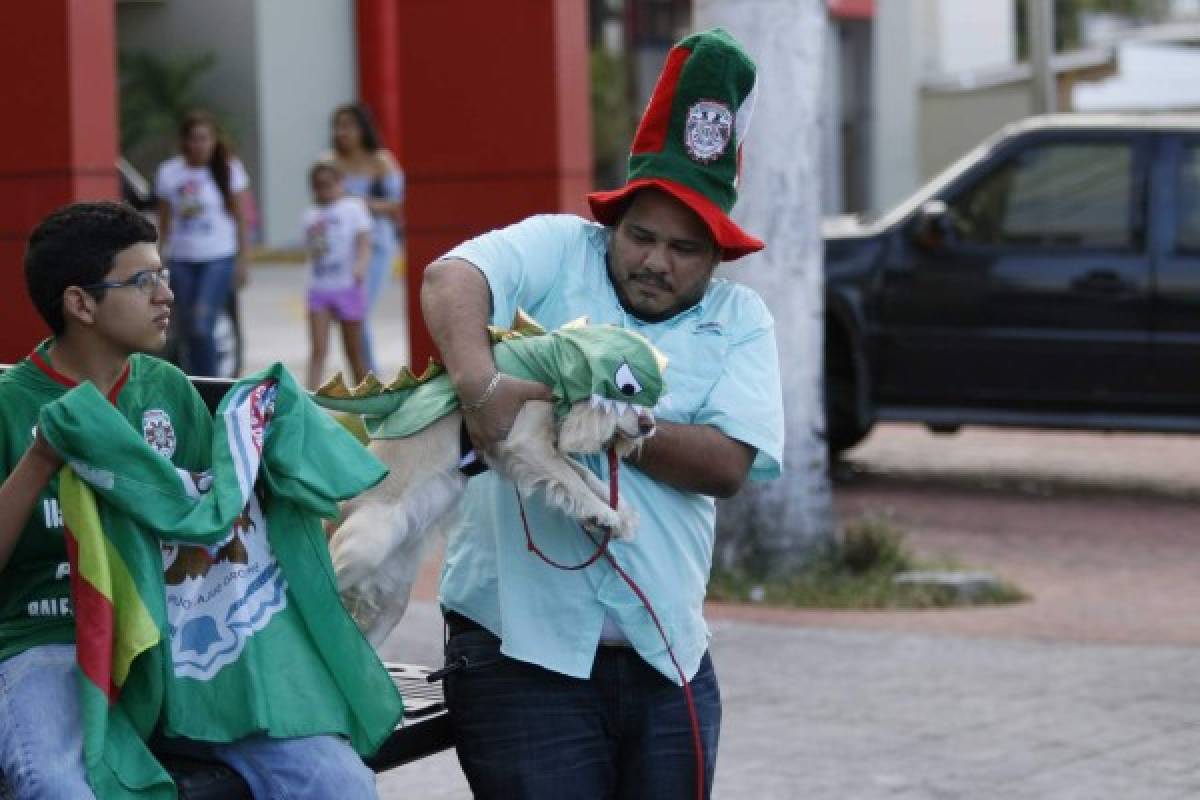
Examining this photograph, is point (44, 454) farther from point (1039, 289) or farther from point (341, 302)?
point (341, 302)

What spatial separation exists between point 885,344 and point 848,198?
84.9ft

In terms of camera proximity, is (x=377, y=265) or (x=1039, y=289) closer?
(x=1039, y=289)

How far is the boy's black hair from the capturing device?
3.68 metres

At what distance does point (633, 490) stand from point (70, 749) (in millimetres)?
1001

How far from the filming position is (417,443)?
12.0ft

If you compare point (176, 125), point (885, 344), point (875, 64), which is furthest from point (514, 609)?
point (875, 64)

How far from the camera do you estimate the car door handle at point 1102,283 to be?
11.3 metres

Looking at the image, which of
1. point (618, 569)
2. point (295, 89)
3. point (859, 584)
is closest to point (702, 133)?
point (618, 569)

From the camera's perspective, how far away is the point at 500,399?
3533 mm

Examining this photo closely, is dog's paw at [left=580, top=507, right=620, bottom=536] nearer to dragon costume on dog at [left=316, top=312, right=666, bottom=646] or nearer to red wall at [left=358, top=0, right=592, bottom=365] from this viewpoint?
dragon costume on dog at [left=316, top=312, right=666, bottom=646]

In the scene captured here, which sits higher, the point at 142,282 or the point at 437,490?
the point at 142,282

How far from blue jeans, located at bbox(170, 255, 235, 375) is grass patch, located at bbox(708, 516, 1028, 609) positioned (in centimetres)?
518

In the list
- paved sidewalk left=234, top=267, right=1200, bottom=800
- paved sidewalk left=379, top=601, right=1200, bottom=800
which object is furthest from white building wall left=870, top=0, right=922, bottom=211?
paved sidewalk left=379, top=601, right=1200, bottom=800

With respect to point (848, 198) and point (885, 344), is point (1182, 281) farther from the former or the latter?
point (848, 198)
